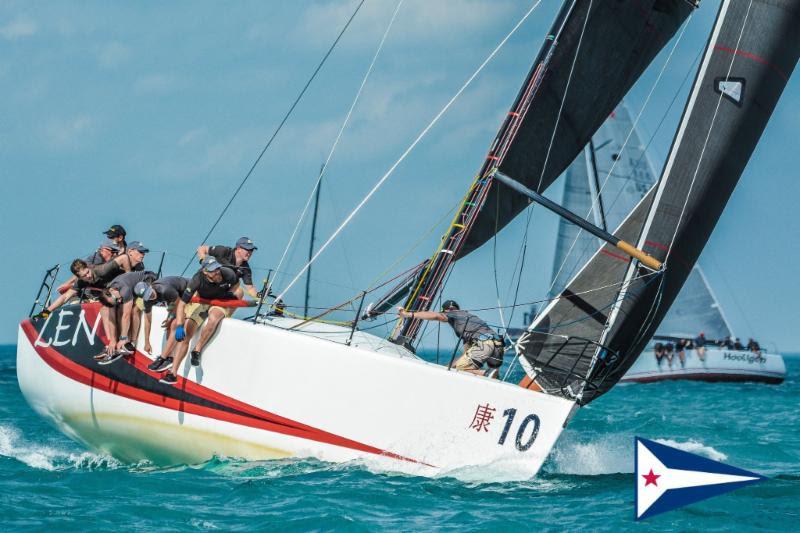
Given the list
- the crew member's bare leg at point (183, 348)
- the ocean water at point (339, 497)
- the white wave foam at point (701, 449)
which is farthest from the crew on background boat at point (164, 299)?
the white wave foam at point (701, 449)

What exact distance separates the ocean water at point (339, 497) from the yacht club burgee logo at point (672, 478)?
1.10 ft

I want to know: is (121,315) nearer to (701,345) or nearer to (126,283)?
(126,283)

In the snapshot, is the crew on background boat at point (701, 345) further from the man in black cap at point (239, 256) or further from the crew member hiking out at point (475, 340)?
the man in black cap at point (239, 256)

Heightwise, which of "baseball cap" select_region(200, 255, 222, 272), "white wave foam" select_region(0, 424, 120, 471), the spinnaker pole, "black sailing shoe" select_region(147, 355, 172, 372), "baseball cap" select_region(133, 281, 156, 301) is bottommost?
"white wave foam" select_region(0, 424, 120, 471)

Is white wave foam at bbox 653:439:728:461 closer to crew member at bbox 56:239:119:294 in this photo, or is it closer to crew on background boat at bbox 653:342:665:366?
crew member at bbox 56:239:119:294

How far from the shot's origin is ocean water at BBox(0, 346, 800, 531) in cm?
750

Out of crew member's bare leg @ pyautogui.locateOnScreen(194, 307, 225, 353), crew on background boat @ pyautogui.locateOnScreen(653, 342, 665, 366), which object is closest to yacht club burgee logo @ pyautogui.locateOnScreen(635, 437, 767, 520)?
crew member's bare leg @ pyautogui.locateOnScreen(194, 307, 225, 353)

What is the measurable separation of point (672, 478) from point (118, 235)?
6411 mm

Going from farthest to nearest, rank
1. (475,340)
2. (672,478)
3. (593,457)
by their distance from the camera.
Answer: (593,457)
(475,340)
(672,478)

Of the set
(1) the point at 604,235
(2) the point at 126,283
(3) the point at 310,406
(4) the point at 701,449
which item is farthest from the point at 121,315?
(4) the point at 701,449

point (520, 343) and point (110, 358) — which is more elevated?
point (520, 343)

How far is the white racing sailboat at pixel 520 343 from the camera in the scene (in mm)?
9031

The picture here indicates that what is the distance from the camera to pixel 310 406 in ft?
30.3

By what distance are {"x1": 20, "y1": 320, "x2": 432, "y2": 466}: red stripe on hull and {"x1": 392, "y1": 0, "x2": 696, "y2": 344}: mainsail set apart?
5.81ft
